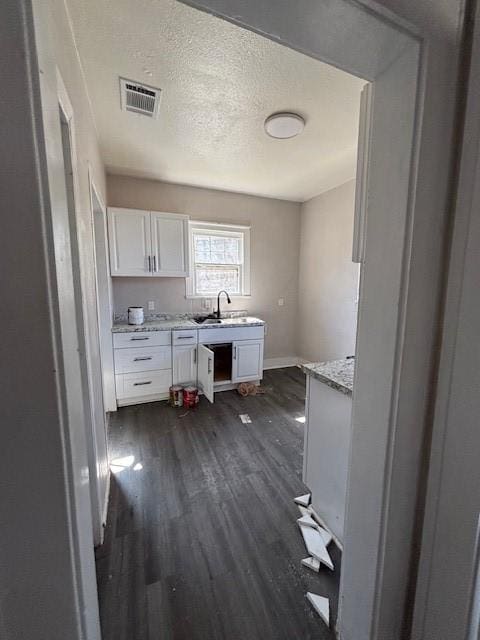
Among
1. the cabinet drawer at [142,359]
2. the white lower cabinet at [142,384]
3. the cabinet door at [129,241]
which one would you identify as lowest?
the white lower cabinet at [142,384]

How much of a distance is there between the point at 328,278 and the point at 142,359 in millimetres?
2728

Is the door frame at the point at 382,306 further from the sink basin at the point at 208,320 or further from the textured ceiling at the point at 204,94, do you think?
the sink basin at the point at 208,320

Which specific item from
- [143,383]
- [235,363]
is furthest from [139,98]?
[235,363]

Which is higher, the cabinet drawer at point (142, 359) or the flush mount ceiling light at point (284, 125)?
the flush mount ceiling light at point (284, 125)

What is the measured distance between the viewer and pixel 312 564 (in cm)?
133

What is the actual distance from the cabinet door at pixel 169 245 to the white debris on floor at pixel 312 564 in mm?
2880

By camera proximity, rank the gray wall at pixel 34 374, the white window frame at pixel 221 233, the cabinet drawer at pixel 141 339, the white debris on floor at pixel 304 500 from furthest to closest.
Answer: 1. the white window frame at pixel 221 233
2. the cabinet drawer at pixel 141 339
3. the white debris on floor at pixel 304 500
4. the gray wall at pixel 34 374

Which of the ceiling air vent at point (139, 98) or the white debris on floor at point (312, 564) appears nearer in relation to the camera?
the white debris on floor at point (312, 564)

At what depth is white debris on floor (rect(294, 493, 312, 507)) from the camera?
1703 millimetres

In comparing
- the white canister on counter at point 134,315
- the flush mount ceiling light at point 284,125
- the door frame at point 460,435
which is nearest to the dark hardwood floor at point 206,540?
the door frame at point 460,435

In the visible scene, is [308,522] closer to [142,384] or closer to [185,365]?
[185,365]

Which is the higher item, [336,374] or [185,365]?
[336,374]

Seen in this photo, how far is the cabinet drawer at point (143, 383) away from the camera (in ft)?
9.66

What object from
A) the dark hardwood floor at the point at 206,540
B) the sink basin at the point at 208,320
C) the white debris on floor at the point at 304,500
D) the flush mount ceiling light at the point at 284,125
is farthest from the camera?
the sink basin at the point at 208,320
